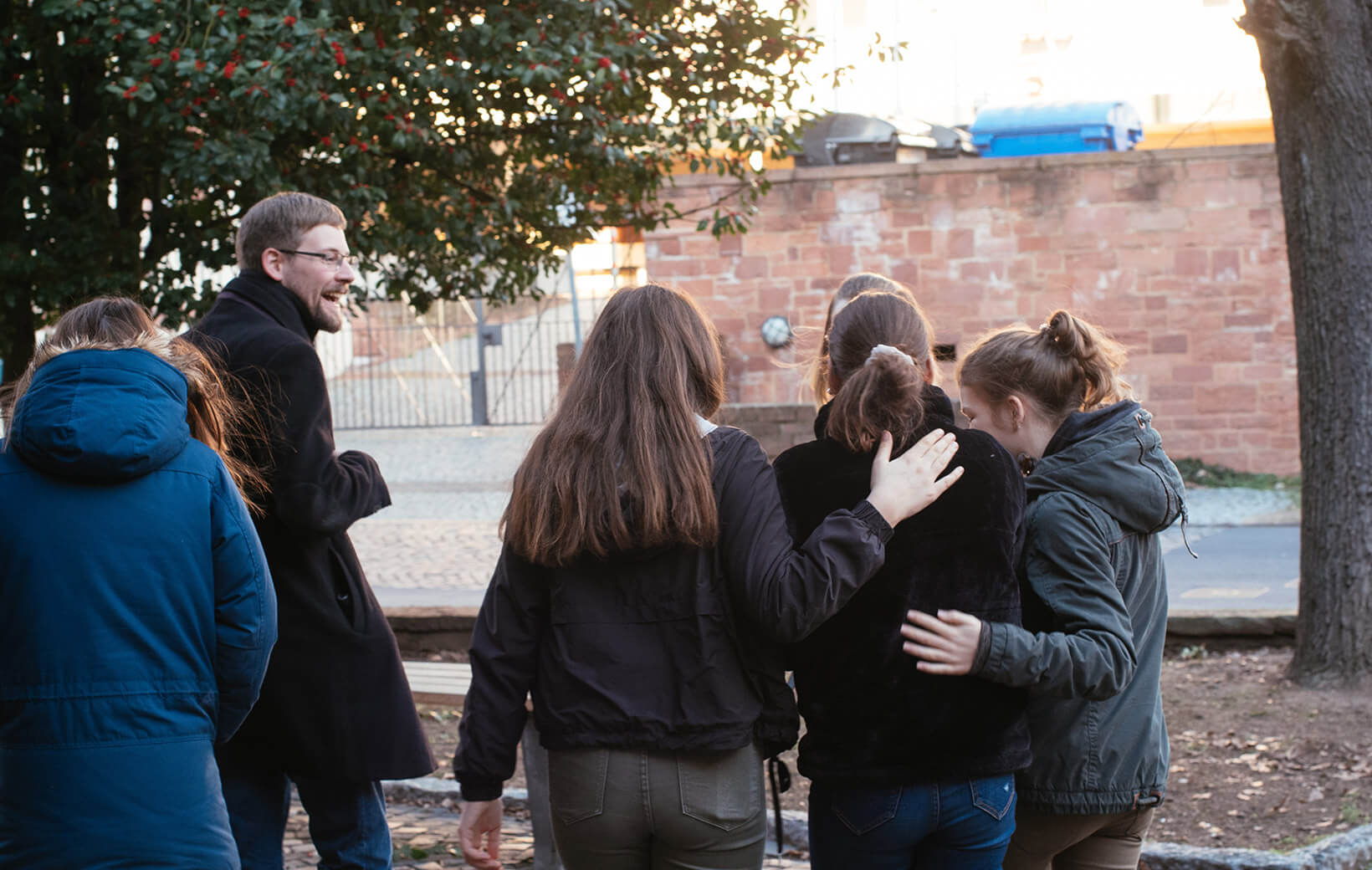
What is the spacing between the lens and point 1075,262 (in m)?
15.7

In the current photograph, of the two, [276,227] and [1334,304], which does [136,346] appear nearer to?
[276,227]

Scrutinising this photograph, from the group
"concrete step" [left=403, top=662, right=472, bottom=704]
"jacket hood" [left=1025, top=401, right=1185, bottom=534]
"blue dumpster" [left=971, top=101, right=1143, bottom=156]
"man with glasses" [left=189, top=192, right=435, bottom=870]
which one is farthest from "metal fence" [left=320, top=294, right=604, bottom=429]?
"jacket hood" [left=1025, top=401, right=1185, bottom=534]

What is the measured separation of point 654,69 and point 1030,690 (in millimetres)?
4562

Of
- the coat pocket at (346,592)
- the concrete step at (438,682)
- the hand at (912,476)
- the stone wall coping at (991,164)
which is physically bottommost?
the concrete step at (438,682)

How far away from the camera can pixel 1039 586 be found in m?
2.54

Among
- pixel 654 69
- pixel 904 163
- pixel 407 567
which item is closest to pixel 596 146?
pixel 654 69

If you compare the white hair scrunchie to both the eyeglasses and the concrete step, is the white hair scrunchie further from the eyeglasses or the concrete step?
the concrete step

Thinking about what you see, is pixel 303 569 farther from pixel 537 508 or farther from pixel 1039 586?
pixel 1039 586

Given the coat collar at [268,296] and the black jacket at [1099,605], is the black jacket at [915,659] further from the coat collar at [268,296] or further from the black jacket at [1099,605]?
the coat collar at [268,296]

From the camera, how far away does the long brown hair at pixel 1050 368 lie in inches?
107

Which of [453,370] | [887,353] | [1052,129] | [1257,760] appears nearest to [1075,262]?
[1052,129]

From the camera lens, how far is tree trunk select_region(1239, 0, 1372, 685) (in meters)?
5.68

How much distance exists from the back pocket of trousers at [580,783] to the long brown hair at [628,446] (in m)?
0.34

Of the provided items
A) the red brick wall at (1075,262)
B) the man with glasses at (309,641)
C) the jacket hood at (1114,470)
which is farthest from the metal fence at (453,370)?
the jacket hood at (1114,470)
